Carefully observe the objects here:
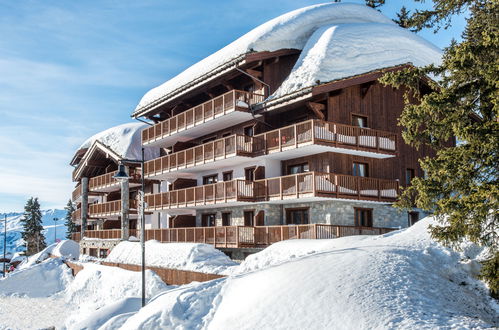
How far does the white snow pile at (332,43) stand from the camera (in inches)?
1021

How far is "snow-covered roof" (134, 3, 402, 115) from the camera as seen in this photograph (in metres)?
28.4

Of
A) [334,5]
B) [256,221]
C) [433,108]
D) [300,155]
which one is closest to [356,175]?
[300,155]

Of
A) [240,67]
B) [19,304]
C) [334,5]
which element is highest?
[334,5]

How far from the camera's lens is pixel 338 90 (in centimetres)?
2572

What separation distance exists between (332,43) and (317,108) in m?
4.06

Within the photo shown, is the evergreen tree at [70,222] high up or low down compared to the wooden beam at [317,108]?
down

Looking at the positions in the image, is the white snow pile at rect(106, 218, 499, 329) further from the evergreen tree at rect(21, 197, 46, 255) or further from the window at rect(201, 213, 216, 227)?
the evergreen tree at rect(21, 197, 46, 255)

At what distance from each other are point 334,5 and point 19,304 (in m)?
25.5

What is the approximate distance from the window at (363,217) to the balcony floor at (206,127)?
8138mm

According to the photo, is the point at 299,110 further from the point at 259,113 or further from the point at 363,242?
the point at 363,242

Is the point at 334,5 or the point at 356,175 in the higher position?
the point at 334,5

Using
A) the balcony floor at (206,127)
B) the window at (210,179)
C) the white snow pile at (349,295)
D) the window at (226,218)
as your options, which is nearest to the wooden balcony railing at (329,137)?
the balcony floor at (206,127)

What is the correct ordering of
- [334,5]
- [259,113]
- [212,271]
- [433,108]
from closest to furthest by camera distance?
[433,108] → [212,271] → [259,113] → [334,5]

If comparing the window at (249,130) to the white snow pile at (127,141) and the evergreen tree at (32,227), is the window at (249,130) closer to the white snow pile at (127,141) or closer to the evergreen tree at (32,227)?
the white snow pile at (127,141)
